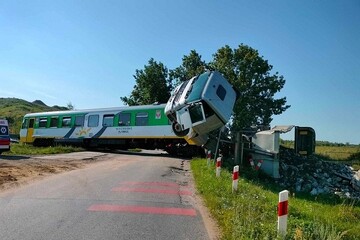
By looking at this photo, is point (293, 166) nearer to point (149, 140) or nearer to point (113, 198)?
point (149, 140)

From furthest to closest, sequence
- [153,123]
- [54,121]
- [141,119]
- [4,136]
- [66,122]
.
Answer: [54,121]
[66,122]
[141,119]
[153,123]
[4,136]

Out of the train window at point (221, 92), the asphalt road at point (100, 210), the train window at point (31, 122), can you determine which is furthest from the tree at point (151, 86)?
the asphalt road at point (100, 210)

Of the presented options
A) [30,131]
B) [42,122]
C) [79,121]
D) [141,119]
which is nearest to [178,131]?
[141,119]

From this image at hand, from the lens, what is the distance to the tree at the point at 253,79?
37.9 meters

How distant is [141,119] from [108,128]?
3023mm

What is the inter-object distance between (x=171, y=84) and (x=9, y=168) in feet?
109

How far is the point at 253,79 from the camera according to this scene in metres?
38.5

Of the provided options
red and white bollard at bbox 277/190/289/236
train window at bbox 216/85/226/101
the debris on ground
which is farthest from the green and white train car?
red and white bollard at bbox 277/190/289/236

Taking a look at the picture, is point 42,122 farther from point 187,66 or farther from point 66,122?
point 187,66

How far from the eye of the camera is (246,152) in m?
21.3

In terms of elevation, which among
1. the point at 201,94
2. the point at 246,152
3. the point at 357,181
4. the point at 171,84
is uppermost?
the point at 171,84

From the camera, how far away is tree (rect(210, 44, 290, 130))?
37938mm

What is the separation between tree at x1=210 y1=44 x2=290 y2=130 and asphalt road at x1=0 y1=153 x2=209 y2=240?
88.1 ft

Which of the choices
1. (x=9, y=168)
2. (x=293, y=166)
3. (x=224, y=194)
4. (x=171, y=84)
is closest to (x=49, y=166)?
(x=9, y=168)
